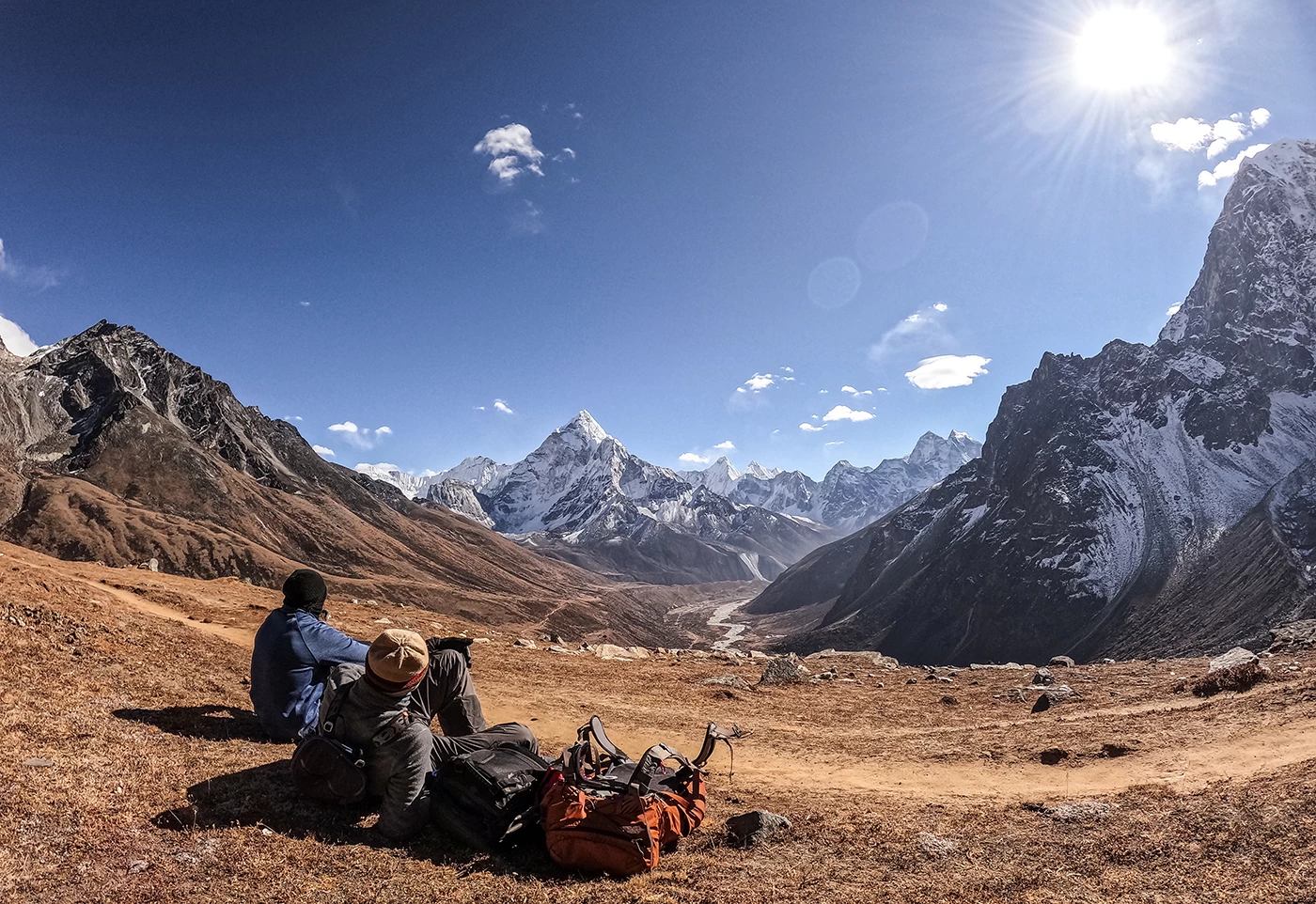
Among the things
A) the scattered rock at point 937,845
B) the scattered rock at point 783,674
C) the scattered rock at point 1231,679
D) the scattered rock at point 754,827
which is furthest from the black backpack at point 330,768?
the scattered rock at point 1231,679

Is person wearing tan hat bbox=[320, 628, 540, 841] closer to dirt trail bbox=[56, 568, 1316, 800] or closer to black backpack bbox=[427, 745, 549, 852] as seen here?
black backpack bbox=[427, 745, 549, 852]

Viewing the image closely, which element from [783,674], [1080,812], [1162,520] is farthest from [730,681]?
[1162,520]

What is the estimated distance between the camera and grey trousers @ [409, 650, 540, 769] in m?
8.49

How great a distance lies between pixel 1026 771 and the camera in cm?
1205

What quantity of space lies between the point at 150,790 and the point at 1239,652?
30.7 meters

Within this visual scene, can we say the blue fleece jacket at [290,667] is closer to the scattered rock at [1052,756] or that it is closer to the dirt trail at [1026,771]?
the dirt trail at [1026,771]

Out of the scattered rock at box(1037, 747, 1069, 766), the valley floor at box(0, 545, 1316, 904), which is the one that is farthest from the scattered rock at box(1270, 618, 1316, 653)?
the scattered rock at box(1037, 747, 1069, 766)

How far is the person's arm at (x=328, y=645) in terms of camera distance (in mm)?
9992

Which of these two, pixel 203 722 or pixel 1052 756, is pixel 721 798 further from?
pixel 203 722

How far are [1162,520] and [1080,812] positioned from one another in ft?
630

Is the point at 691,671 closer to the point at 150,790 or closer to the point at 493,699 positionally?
the point at 493,699

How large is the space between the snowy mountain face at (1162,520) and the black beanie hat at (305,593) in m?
140

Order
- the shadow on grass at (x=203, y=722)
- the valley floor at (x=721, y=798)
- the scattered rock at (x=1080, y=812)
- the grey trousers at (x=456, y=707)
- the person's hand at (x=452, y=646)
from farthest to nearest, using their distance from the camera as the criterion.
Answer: the shadow on grass at (x=203, y=722), the person's hand at (x=452, y=646), the grey trousers at (x=456, y=707), the scattered rock at (x=1080, y=812), the valley floor at (x=721, y=798)

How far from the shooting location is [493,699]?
1673 cm
